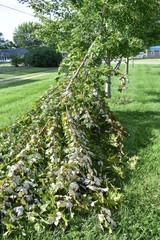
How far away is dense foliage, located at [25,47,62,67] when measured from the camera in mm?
25031

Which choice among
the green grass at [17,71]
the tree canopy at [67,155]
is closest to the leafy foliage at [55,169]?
the tree canopy at [67,155]

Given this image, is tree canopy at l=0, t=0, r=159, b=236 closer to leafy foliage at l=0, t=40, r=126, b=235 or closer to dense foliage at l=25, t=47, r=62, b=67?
leafy foliage at l=0, t=40, r=126, b=235

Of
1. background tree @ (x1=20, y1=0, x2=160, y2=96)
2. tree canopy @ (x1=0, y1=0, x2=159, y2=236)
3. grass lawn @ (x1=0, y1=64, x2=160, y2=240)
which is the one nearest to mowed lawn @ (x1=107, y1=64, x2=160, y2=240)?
grass lawn @ (x1=0, y1=64, x2=160, y2=240)

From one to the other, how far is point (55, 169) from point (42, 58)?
79.8 feet

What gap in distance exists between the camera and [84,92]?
3029mm

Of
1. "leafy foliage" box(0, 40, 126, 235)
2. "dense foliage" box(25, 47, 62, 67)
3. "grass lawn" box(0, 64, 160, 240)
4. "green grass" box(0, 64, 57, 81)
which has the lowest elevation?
"grass lawn" box(0, 64, 160, 240)

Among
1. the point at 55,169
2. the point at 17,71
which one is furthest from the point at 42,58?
the point at 55,169

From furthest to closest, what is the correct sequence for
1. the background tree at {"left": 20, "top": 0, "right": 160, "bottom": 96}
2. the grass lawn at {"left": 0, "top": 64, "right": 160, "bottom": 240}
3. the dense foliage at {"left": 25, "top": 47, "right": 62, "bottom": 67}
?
the dense foliage at {"left": 25, "top": 47, "right": 62, "bottom": 67}, the background tree at {"left": 20, "top": 0, "right": 160, "bottom": 96}, the grass lawn at {"left": 0, "top": 64, "right": 160, "bottom": 240}

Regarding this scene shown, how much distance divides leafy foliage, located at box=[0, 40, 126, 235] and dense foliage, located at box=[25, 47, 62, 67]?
22.9 metres

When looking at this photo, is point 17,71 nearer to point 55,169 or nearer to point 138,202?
point 55,169

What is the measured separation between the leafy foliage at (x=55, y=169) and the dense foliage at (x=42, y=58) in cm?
2295

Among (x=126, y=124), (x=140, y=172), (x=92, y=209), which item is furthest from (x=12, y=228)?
(x=126, y=124)

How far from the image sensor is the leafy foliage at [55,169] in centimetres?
193

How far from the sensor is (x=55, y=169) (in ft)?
7.15
